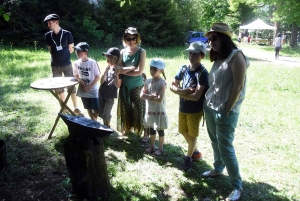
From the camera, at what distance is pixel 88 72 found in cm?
413

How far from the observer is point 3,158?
3.41 metres

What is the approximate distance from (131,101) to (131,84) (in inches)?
10.5

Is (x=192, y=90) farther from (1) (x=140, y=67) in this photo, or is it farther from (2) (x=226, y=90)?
(1) (x=140, y=67)

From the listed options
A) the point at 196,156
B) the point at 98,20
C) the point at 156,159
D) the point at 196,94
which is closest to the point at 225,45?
the point at 196,94

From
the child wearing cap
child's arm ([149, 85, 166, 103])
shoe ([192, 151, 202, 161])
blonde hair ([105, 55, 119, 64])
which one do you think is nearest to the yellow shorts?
the child wearing cap

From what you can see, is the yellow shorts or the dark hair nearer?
the dark hair

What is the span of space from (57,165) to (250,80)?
6.87 meters

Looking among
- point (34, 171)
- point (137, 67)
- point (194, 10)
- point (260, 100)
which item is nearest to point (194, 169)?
point (137, 67)

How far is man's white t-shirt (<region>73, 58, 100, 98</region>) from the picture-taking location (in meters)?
4.12

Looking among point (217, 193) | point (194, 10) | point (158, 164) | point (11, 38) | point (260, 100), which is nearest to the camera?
point (217, 193)

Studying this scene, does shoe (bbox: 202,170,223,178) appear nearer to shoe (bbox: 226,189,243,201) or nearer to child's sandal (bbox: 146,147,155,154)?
shoe (bbox: 226,189,243,201)

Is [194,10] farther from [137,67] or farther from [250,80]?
[137,67]

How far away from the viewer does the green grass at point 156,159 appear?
3068mm

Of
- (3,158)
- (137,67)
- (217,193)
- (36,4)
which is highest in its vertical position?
(36,4)
